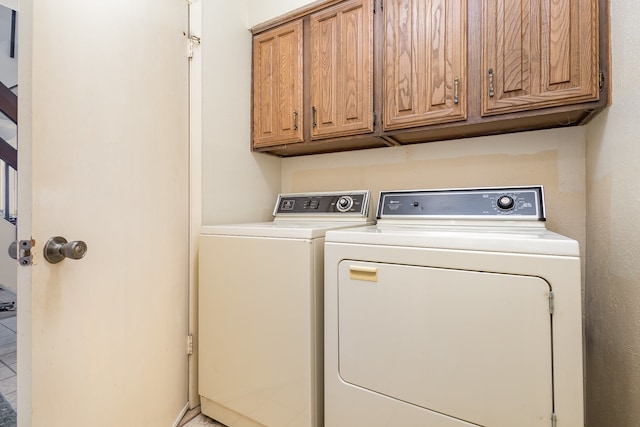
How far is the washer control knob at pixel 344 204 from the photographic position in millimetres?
1697

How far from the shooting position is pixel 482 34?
126 centimetres

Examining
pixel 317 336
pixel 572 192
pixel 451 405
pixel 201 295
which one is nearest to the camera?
pixel 451 405

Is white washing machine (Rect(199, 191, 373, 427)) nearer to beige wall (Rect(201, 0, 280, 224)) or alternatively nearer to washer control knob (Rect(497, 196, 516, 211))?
beige wall (Rect(201, 0, 280, 224))

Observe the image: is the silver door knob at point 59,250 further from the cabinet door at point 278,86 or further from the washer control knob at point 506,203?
the washer control knob at point 506,203

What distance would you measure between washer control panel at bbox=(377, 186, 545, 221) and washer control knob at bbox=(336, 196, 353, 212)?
17 centimetres

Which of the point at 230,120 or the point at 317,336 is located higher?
the point at 230,120

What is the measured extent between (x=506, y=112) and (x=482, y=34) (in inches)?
13.8

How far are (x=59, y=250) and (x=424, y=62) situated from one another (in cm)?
159

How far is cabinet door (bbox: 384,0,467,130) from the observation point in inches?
51.5

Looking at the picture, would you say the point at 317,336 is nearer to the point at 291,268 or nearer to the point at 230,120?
the point at 291,268

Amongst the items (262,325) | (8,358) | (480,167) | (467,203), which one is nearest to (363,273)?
(262,325)

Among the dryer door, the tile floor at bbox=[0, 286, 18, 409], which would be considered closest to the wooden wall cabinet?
the dryer door

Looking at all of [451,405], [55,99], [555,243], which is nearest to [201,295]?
[55,99]

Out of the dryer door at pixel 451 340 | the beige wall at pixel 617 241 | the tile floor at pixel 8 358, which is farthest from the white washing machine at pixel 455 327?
the tile floor at pixel 8 358
